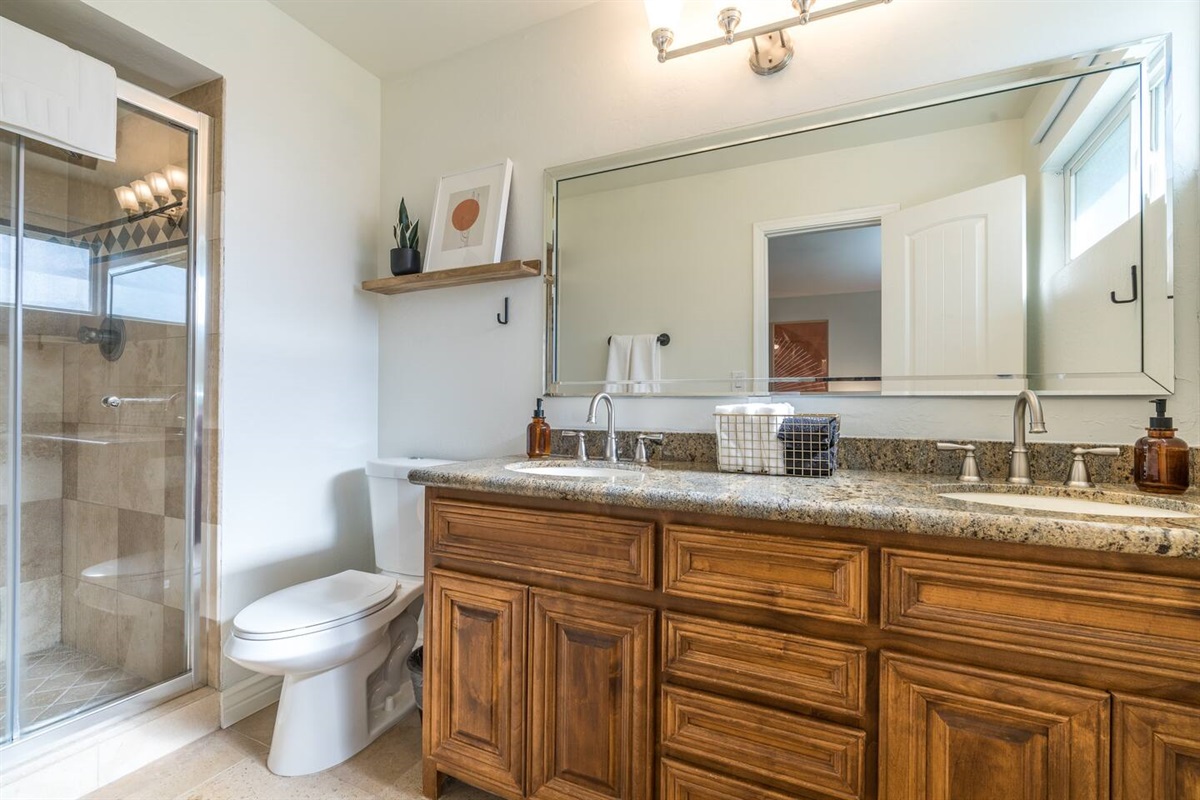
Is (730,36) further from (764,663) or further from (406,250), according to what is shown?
(764,663)

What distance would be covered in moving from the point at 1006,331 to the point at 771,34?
105 cm

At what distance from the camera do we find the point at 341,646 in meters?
1.42

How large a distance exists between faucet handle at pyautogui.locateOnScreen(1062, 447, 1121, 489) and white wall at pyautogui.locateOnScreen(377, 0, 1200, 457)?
82mm

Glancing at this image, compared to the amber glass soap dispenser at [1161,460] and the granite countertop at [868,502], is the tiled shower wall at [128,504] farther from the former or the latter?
the amber glass soap dispenser at [1161,460]

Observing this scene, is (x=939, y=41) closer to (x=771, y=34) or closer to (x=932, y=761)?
(x=771, y=34)

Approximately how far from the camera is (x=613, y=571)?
108 cm

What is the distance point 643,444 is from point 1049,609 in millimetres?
1017

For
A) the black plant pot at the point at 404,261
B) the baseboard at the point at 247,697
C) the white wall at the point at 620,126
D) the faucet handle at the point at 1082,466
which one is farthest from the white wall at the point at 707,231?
the baseboard at the point at 247,697

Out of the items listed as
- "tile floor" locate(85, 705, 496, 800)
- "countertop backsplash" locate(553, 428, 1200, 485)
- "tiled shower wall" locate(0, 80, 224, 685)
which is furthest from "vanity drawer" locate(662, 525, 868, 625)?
"tiled shower wall" locate(0, 80, 224, 685)

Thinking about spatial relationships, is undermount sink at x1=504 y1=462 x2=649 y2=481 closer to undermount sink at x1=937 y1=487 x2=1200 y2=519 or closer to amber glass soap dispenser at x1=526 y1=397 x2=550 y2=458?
amber glass soap dispenser at x1=526 y1=397 x2=550 y2=458

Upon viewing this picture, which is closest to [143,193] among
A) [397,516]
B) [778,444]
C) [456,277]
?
[456,277]

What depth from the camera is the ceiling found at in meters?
1.79

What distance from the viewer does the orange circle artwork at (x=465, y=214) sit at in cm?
193

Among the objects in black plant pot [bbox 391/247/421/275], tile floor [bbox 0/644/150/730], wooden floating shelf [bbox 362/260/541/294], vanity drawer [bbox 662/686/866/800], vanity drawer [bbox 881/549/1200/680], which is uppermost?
black plant pot [bbox 391/247/421/275]
